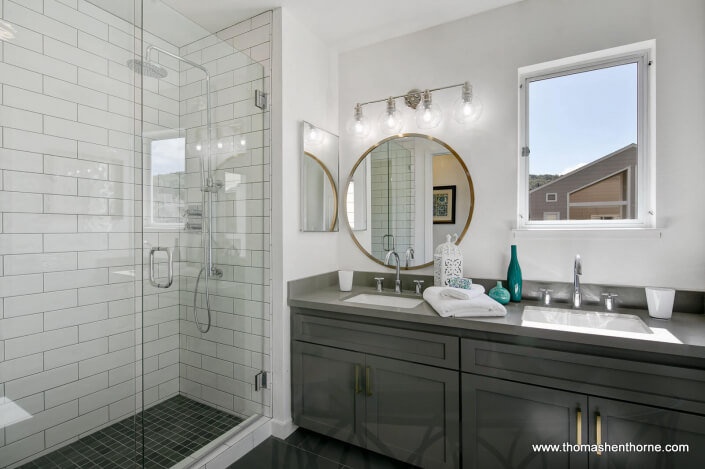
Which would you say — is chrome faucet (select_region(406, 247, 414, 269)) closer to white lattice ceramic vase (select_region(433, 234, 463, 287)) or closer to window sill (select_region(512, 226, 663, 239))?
white lattice ceramic vase (select_region(433, 234, 463, 287))

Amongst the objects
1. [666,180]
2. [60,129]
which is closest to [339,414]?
[60,129]

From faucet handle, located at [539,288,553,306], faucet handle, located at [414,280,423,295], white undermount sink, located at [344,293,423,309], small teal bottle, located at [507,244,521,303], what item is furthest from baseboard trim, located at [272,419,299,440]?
faucet handle, located at [539,288,553,306]

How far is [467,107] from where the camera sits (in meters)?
2.23

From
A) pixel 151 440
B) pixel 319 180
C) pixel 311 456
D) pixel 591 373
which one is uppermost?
pixel 319 180

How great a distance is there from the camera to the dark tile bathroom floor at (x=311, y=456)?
6.31 ft

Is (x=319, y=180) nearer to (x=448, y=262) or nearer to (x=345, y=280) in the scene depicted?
(x=345, y=280)

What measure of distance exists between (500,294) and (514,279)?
0.44 ft

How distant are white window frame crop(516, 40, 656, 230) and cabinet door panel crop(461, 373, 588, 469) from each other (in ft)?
3.32

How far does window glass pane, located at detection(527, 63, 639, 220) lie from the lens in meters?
2.00

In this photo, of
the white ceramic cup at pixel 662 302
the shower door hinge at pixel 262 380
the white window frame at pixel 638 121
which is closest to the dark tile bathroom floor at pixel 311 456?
the shower door hinge at pixel 262 380

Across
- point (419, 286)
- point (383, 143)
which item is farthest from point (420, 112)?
point (419, 286)

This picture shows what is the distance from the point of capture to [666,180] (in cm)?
184

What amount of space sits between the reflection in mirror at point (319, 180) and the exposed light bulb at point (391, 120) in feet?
1.28

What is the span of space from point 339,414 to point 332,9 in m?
2.50
